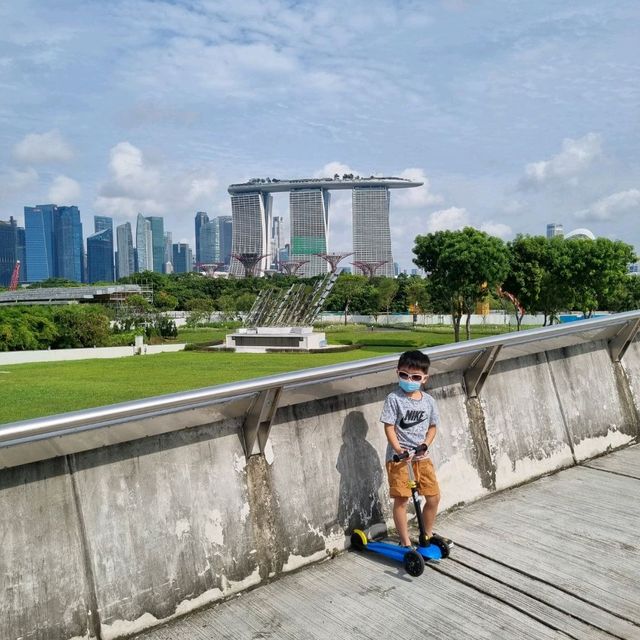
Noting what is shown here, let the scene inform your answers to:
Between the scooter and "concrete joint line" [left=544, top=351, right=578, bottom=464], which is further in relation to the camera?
"concrete joint line" [left=544, top=351, right=578, bottom=464]

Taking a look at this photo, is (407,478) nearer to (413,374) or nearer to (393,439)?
(393,439)

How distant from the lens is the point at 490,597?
3.37 meters

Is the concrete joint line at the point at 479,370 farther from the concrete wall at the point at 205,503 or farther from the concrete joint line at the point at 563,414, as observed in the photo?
the concrete joint line at the point at 563,414

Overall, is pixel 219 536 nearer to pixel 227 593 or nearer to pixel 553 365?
pixel 227 593

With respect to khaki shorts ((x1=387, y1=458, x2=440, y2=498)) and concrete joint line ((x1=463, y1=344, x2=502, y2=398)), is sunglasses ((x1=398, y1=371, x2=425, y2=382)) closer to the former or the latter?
khaki shorts ((x1=387, y1=458, x2=440, y2=498))

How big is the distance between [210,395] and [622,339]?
4819 mm

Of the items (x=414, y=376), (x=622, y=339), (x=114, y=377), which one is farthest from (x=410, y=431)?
(x=114, y=377)

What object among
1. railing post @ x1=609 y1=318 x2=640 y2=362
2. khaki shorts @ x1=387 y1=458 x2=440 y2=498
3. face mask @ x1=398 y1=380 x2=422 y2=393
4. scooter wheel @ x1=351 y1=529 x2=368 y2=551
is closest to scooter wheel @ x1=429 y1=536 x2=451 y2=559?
khaki shorts @ x1=387 y1=458 x2=440 y2=498

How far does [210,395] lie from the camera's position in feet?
10.5

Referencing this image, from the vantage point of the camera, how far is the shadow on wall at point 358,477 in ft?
13.7

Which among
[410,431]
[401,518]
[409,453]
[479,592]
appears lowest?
[479,592]

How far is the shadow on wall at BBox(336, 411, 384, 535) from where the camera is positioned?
4.19m

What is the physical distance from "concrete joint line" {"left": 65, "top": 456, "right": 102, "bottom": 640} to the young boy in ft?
5.78

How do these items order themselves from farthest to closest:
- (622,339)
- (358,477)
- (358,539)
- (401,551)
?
(622,339) → (358,477) → (358,539) → (401,551)
